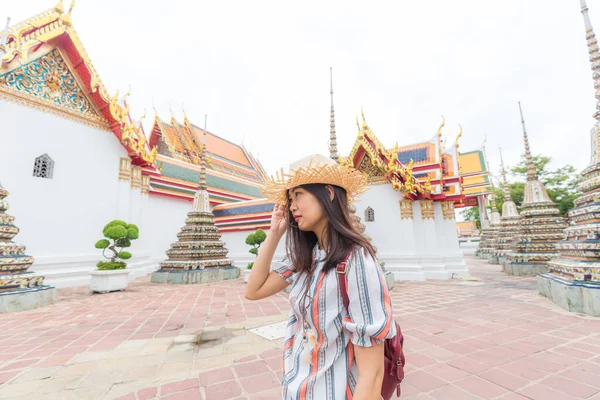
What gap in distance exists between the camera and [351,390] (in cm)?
103

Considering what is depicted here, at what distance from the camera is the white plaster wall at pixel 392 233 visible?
27.3ft

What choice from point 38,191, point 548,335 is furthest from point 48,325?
point 548,335

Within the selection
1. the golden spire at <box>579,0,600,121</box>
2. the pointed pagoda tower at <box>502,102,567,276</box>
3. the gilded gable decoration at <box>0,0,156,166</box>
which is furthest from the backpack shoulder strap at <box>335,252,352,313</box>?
the pointed pagoda tower at <box>502,102,567,276</box>

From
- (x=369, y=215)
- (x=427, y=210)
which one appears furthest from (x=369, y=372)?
(x=427, y=210)

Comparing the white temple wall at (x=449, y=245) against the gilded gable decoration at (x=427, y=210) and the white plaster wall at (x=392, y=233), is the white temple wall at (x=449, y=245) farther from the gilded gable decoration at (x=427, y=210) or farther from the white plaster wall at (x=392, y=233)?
the white plaster wall at (x=392, y=233)

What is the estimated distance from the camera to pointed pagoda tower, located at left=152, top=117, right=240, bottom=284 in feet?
26.8

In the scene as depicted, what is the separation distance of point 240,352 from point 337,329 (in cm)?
213

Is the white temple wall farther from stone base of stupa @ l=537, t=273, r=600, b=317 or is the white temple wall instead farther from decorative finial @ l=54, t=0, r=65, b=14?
decorative finial @ l=54, t=0, r=65, b=14

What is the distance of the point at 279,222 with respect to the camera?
141 cm

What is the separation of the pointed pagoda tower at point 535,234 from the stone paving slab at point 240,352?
4.37 metres

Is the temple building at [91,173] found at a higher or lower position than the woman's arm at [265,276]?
higher

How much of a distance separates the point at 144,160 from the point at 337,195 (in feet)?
32.6

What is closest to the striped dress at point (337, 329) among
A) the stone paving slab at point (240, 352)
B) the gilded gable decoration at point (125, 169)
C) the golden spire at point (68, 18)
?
the stone paving slab at point (240, 352)

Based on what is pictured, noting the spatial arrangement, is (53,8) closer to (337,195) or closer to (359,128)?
(359,128)
